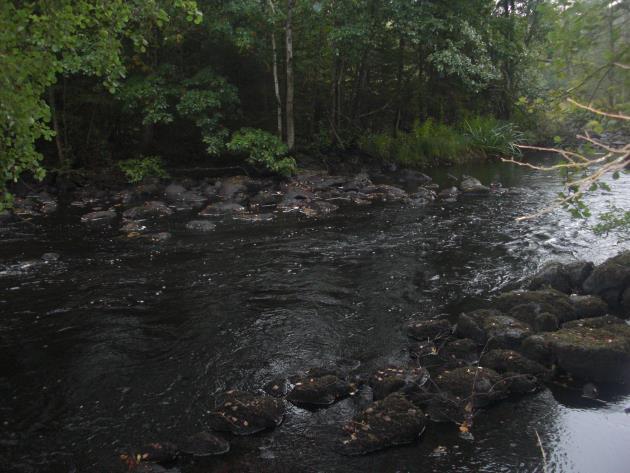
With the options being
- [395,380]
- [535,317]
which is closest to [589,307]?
[535,317]

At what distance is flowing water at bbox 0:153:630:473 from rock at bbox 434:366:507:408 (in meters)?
0.15

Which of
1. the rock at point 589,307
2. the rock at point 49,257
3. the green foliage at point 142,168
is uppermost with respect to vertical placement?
the green foliage at point 142,168

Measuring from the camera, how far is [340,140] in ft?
70.6

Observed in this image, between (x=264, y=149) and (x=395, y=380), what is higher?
(x=264, y=149)

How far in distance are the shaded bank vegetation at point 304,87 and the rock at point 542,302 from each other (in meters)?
4.98

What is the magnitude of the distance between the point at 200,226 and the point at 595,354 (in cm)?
927

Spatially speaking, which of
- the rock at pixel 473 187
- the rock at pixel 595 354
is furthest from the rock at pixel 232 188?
the rock at pixel 595 354

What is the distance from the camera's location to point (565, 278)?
27.7 feet

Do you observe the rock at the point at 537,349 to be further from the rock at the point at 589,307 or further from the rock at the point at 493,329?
the rock at the point at 589,307

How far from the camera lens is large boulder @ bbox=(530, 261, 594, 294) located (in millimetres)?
8336

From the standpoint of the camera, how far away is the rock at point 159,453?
4656 mm

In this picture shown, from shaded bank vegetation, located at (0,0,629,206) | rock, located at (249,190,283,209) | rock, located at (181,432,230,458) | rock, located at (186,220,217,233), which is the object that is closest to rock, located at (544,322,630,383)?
rock, located at (181,432,230,458)

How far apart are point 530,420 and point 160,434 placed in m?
3.51

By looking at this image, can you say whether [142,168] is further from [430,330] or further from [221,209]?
[430,330]
